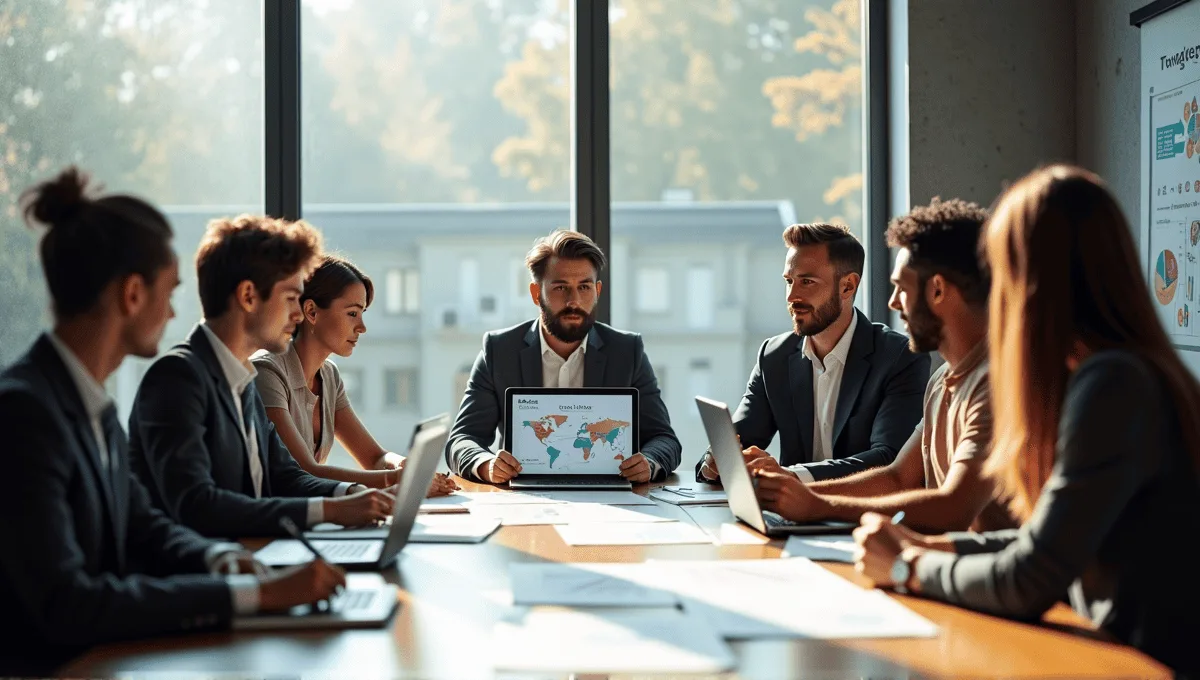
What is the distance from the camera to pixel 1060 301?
160 centimetres

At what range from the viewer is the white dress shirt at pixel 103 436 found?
1591mm

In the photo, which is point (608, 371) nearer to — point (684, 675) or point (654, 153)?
point (654, 153)

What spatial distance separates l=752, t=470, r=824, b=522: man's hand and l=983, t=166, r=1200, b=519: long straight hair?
713 mm

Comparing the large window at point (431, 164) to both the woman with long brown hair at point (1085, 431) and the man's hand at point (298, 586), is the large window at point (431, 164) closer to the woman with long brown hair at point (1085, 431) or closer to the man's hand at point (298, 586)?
the man's hand at point (298, 586)

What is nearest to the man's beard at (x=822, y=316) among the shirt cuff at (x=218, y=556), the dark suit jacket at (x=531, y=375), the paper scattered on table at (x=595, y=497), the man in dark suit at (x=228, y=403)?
the dark suit jacket at (x=531, y=375)

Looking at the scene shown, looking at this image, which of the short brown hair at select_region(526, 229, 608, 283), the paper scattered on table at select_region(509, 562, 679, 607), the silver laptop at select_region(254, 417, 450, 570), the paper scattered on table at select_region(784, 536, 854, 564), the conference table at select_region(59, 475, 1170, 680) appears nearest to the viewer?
the conference table at select_region(59, 475, 1170, 680)

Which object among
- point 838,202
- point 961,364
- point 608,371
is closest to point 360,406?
point 608,371

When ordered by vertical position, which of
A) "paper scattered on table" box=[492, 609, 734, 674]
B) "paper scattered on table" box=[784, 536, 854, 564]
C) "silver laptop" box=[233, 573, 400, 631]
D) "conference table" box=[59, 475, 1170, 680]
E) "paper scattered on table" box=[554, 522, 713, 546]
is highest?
"silver laptop" box=[233, 573, 400, 631]

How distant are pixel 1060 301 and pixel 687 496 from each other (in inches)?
56.3

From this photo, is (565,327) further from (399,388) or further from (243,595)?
(243,595)

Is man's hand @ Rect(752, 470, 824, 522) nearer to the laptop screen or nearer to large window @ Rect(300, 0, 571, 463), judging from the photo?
the laptop screen

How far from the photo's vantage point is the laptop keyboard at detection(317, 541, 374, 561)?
204 cm

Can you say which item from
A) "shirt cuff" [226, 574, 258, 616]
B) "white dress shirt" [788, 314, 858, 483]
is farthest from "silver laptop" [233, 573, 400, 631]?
"white dress shirt" [788, 314, 858, 483]

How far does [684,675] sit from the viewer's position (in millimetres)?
1409
